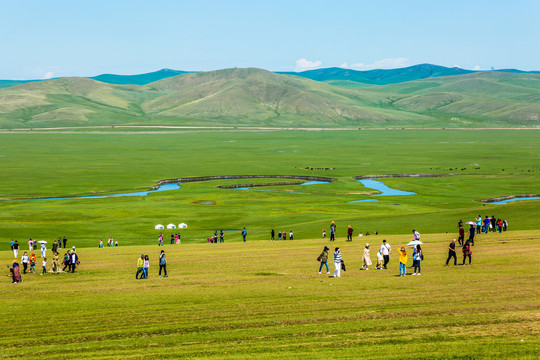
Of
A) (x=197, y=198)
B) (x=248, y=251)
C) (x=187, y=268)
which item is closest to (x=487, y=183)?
(x=197, y=198)

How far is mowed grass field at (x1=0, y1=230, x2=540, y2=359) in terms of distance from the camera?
24.3m

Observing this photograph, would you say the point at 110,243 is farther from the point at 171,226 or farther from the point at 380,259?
the point at 380,259

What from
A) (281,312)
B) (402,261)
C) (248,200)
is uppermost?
(248,200)

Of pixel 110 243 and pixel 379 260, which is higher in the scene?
pixel 379 260

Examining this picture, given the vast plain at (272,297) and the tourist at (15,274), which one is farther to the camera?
the tourist at (15,274)

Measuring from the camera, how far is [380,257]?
40.8m

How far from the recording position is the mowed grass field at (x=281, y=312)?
24328 millimetres

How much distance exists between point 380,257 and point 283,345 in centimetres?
1724

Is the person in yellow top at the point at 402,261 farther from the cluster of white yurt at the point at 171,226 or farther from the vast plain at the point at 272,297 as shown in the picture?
the cluster of white yurt at the point at 171,226

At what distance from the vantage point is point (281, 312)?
97.8ft

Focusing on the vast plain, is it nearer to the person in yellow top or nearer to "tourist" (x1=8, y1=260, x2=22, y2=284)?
"tourist" (x1=8, y1=260, x2=22, y2=284)

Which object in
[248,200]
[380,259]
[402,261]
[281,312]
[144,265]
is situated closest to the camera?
[281,312]

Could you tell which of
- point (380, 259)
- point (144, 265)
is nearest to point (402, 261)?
point (380, 259)

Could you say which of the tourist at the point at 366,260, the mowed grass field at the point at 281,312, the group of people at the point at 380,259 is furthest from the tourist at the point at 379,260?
the mowed grass field at the point at 281,312
